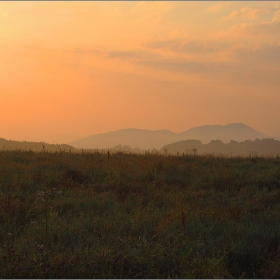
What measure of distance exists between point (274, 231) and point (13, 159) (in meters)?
9.38

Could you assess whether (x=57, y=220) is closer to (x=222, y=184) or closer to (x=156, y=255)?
(x=156, y=255)

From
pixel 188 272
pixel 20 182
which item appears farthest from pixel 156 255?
pixel 20 182

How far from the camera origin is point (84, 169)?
36.3 ft

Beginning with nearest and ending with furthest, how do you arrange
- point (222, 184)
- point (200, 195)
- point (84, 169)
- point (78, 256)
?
point (78, 256) → point (200, 195) → point (222, 184) → point (84, 169)

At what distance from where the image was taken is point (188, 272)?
4367 millimetres

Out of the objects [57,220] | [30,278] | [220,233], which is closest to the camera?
[30,278]

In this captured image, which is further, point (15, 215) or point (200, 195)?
point (200, 195)

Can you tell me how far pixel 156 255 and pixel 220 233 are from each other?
5.46ft

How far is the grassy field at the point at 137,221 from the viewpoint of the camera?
452 centimetres

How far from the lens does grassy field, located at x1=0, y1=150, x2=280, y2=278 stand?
4.52 meters

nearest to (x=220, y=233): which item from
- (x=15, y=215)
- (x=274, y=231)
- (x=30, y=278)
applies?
(x=274, y=231)

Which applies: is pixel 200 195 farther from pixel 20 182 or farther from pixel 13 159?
pixel 13 159

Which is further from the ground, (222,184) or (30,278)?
(222,184)

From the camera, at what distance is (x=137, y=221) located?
245 inches
